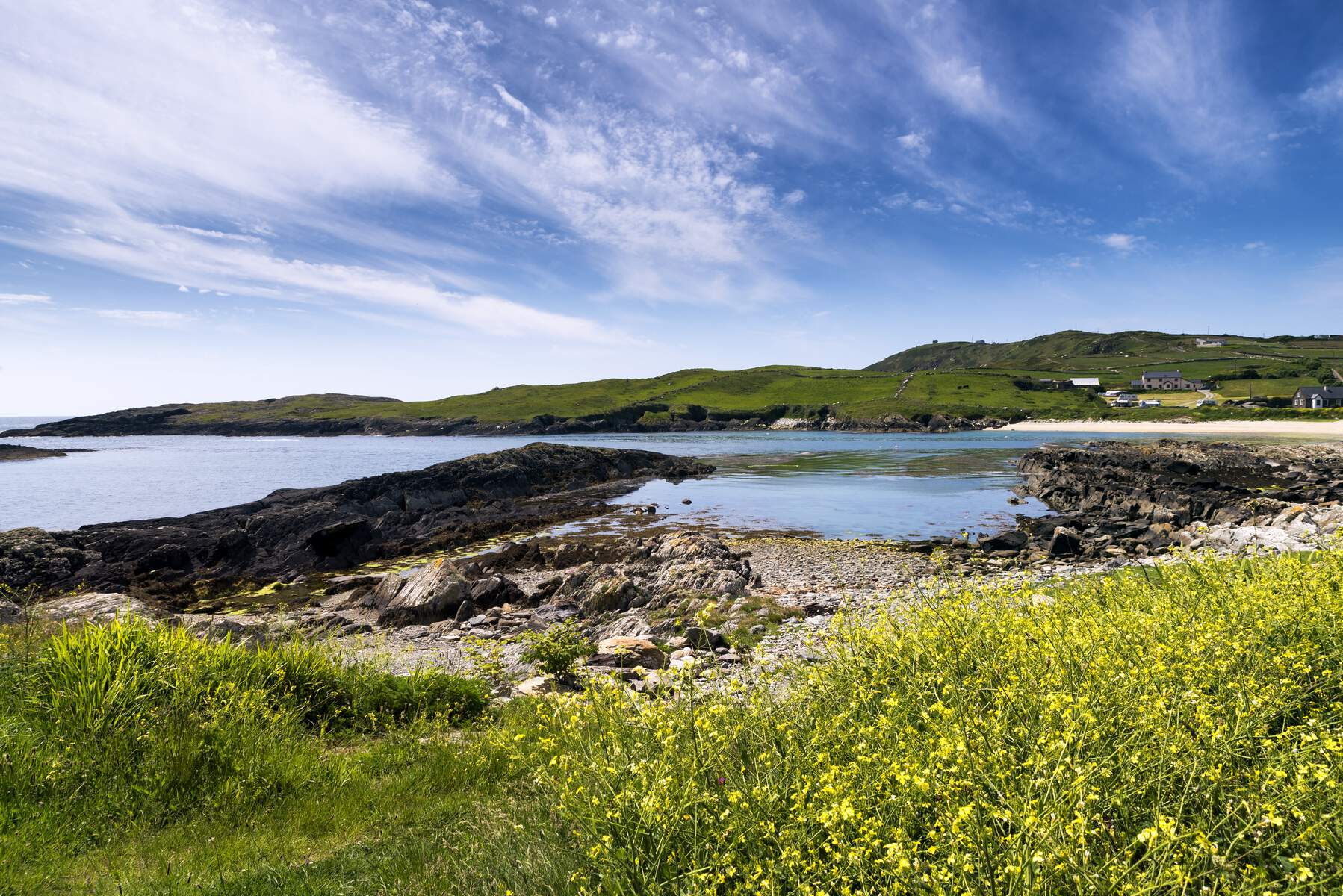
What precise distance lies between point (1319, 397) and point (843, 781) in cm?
16948

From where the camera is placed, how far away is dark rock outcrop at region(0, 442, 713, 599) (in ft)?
85.4

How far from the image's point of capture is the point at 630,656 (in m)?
11.7

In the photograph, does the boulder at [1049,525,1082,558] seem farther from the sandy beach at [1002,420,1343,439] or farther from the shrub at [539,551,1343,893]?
the sandy beach at [1002,420,1343,439]

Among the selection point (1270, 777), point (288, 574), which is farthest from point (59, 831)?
point (288, 574)

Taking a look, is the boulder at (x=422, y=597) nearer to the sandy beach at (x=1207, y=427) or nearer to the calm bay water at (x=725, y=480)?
the calm bay water at (x=725, y=480)

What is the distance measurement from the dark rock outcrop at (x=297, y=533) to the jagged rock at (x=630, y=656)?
26.4ft

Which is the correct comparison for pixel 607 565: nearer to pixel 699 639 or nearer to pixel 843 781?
pixel 699 639

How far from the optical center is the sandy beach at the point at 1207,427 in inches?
3428

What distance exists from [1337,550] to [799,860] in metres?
9.67

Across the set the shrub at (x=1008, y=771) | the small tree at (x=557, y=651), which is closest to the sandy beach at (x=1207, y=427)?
the shrub at (x=1008, y=771)

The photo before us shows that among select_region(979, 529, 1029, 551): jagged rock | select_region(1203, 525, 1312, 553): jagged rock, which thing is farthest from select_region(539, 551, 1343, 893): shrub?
select_region(979, 529, 1029, 551): jagged rock

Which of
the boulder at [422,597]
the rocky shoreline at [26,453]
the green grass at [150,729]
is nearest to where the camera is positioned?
the green grass at [150,729]

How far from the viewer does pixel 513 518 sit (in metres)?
39.5

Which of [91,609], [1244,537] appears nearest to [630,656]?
[91,609]
